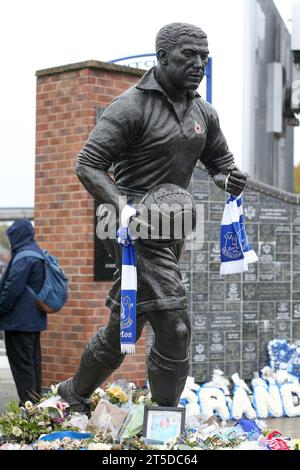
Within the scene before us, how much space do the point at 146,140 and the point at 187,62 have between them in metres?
0.48

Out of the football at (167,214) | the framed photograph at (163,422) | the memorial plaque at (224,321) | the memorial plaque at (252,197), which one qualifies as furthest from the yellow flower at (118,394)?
the memorial plaque at (252,197)

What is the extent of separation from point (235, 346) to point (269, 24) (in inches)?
304

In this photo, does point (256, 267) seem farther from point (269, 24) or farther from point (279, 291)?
point (269, 24)

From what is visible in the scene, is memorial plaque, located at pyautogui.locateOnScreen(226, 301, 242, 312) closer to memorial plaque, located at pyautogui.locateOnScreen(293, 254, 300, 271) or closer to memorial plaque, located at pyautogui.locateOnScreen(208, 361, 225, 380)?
memorial plaque, located at pyautogui.locateOnScreen(208, 361, 225, 380)

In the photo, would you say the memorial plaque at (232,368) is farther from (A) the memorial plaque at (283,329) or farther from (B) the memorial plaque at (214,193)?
(B) the memorial plaque at (214,193)

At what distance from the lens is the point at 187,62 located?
5.10 meters

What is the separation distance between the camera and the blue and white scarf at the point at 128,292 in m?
5.05

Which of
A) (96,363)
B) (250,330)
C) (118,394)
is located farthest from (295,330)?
(96,363)

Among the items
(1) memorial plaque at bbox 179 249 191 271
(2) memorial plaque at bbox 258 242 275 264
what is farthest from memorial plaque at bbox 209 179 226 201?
(2) memorial plaque at bbox 258 242 275 264

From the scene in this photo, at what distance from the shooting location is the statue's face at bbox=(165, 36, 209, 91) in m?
5.09

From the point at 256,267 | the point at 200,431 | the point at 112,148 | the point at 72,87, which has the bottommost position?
the point at 200,431

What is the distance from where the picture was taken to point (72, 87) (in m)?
9.26
